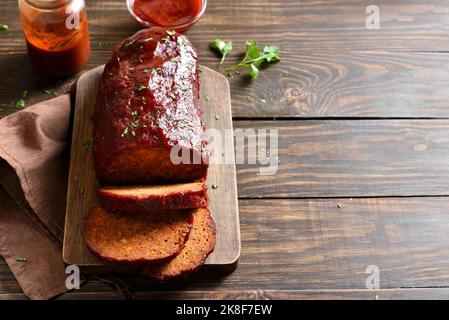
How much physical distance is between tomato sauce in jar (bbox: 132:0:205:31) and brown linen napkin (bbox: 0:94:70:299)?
2.58 feet

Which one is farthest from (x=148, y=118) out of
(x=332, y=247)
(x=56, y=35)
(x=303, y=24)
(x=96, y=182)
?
(x=303, y=24)

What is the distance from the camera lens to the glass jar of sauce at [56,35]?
3430 millimetres

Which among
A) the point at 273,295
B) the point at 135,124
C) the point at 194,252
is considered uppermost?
the point at 135,124

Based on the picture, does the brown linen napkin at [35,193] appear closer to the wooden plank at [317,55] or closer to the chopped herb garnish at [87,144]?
the chopped herb garnish at [87,144]

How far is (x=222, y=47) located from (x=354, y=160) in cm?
104

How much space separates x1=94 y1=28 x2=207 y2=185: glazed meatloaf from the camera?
3.03 metres

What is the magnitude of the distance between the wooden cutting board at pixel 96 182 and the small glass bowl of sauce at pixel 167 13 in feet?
1.32

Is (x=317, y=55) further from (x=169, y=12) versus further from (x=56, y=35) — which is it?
(x=56, y=35)

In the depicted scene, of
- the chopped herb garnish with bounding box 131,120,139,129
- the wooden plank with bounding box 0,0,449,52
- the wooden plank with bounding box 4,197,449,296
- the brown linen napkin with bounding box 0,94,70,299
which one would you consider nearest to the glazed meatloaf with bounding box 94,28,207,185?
the chopped herb garnish with bounding box 131,120,139,129

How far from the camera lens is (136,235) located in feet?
9.93

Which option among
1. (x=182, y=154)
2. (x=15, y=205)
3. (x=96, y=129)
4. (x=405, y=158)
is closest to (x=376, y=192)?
(x=405, y=158)

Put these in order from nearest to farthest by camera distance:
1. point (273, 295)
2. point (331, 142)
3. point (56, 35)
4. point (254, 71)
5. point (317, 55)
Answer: point (273, 295), point (56, 35), point (331, 142), point (254, 71), point (317, 55)

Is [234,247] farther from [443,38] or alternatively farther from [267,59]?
[443,38]

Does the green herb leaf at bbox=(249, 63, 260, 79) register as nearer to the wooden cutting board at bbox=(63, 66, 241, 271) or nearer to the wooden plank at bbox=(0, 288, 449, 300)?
the wooden cutting board at bbox=(63, 66, 241, 271)
